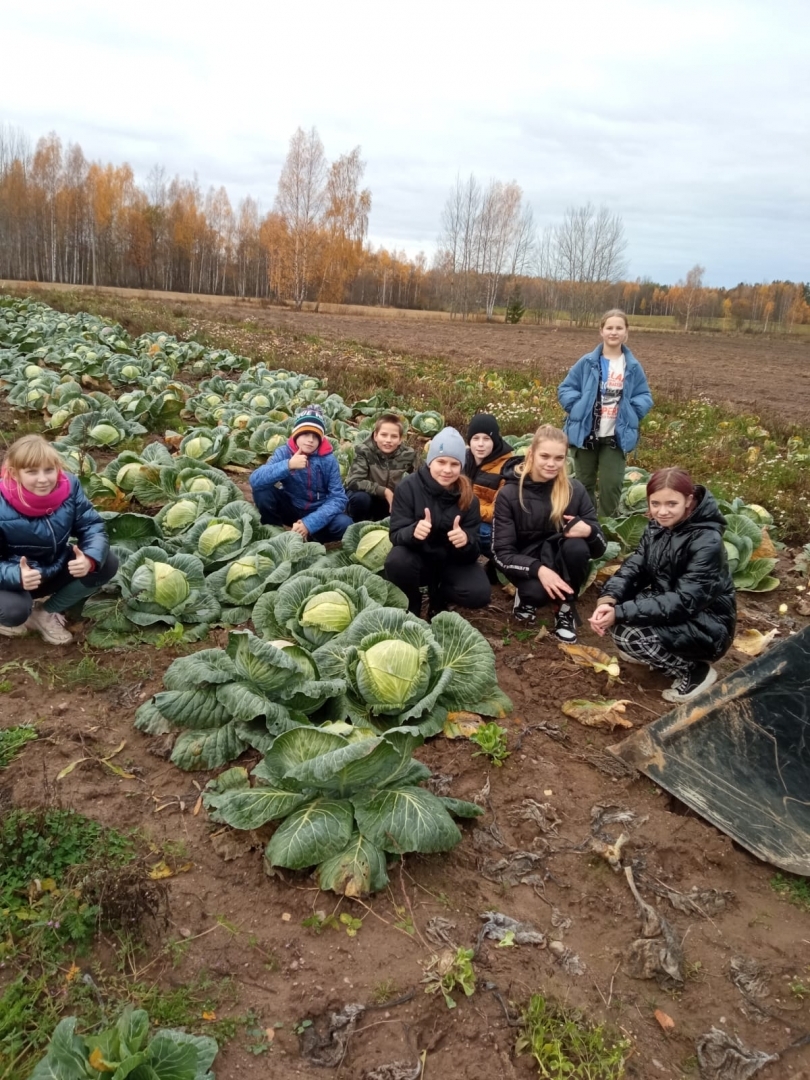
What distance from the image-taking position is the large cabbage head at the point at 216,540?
5.38m

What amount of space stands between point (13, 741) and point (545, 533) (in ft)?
12.0

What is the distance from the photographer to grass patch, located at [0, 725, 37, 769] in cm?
351

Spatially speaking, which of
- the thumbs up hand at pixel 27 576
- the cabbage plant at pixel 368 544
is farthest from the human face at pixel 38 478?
the cabbage plant at pixel 368 544

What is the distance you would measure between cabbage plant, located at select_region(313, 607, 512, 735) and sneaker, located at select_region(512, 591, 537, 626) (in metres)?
1.31

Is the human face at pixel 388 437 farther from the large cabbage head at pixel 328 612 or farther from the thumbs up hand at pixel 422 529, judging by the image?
the large cabbage head at pixel 328 612

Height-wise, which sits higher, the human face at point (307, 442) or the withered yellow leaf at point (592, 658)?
the human face at point (307, 442)

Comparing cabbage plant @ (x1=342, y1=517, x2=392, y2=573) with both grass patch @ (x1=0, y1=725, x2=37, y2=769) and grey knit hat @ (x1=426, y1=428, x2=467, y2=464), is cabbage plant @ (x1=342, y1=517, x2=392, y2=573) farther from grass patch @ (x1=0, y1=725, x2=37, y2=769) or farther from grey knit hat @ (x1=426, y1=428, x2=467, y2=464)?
grass patch @ (x1=0, y1=725, x2=37, y2=769)

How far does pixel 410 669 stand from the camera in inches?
146

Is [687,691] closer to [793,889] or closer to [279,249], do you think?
[793,889]

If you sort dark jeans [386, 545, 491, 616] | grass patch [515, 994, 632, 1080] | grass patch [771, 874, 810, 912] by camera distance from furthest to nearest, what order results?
dark jeans [386, 545, 491, 616] < grass patch [771, 874, 810, 912] < grass patch [515, 994, 632, 1080]

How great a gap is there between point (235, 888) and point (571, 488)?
3.50m

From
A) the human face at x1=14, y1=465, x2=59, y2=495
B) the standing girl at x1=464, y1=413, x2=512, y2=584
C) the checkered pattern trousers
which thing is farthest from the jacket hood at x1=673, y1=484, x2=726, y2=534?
the human face at x1=14, y1=465, x2=59, y2=495

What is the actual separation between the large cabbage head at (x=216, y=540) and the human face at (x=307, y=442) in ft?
3.26

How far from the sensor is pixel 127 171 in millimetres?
69875
